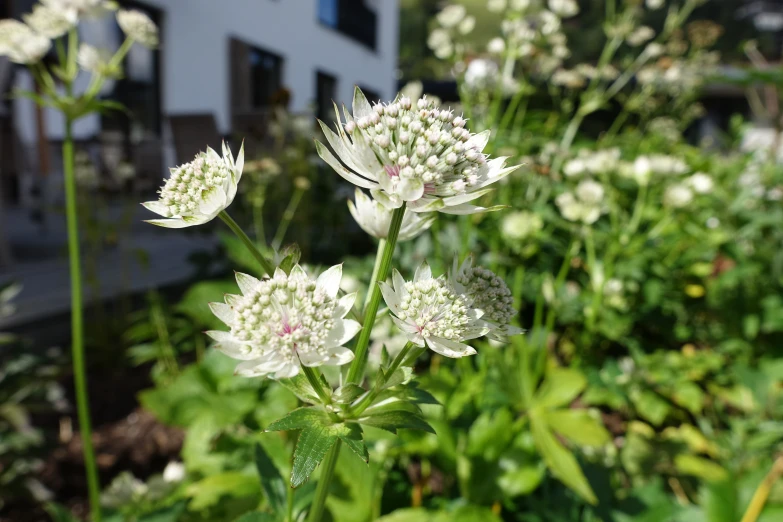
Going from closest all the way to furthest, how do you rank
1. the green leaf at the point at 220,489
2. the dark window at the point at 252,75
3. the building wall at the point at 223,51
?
the green leaf at the point at 220,489
the building wall at the point at 223,51
the dark window at the point at 252,75

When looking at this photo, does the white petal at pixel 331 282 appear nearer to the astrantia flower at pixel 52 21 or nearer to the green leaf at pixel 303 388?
the green leaf at pixel 303 388

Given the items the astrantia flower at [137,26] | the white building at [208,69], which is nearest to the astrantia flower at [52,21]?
the astrantia flower at [137,26]

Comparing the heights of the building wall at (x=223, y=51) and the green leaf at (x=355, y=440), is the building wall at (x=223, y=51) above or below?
above

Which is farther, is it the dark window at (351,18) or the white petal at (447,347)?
the dark window at (351,18)

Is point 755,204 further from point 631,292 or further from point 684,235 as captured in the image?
point 631,292

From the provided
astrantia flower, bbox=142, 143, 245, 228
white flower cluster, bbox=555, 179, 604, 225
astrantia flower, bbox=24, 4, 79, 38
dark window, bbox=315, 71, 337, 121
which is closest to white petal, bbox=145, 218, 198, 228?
astrantia flower, bbox=142, 143, 245, 228

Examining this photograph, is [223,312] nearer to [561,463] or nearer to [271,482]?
[271,482]

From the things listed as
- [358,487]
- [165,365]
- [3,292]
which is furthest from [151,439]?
[358,487]

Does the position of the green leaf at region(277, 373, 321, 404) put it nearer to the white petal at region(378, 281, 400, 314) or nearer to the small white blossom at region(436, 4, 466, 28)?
the white petal at region(378, 281, 400, 314)
